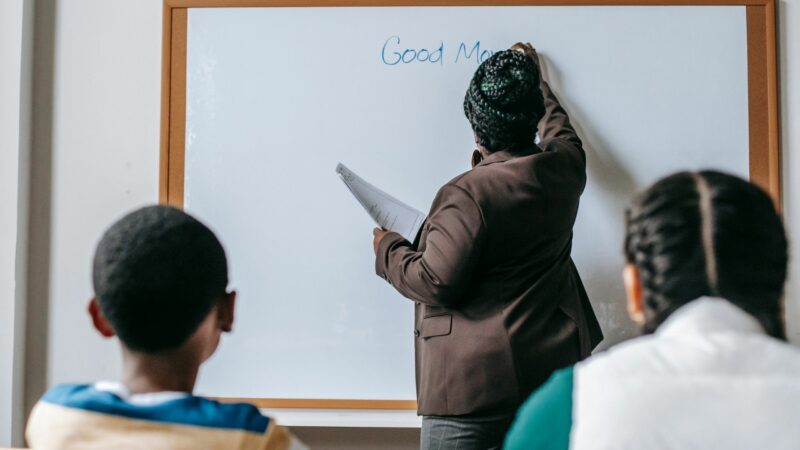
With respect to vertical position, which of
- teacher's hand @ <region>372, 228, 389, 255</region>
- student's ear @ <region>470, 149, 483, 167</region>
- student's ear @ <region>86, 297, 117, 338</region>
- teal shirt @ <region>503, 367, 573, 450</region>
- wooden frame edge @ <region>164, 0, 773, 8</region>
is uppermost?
wooden frame edge @ <region>164, 0, 773, 8</region>

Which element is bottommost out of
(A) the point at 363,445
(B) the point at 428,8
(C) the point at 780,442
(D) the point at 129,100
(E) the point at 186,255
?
(A) the point at 363,445

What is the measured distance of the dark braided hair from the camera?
1.63 metres

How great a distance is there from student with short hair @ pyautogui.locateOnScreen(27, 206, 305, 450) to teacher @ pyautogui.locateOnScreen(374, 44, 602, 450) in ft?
2.15

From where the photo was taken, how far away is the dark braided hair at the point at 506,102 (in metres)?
1.63

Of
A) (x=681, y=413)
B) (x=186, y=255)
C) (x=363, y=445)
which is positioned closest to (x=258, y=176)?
(x=363, y=445)

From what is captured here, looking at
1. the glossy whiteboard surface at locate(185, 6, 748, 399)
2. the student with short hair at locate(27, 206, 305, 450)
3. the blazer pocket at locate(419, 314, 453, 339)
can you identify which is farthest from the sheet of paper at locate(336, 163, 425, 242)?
the student with short hair at locate(27, 206, 305, 450)

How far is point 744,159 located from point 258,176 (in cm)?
119

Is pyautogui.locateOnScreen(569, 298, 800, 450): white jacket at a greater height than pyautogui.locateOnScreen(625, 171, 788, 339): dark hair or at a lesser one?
lesser

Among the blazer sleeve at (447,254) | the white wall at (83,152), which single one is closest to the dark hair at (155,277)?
the blazer sleeve at (447,254)

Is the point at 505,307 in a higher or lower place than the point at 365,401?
higher

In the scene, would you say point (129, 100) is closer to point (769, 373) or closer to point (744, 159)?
point (744, 159)

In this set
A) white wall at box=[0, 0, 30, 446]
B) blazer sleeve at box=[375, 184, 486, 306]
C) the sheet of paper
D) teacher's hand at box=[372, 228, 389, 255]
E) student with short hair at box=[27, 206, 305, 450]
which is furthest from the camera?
white wall at box=[0, 0, 30, 446]

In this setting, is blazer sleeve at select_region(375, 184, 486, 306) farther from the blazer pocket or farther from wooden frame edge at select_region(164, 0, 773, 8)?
wooden frame edge at select_region(164, 0, 773, 8)

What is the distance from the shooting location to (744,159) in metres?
2.03
